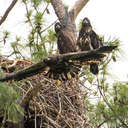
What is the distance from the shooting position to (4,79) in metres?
1.34

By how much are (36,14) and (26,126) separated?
1.07 metres

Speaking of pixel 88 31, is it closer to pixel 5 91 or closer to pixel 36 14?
pixel 36 14

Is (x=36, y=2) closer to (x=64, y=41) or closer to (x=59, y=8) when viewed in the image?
(x=59, y=8)

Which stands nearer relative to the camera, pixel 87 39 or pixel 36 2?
pixel 87 39

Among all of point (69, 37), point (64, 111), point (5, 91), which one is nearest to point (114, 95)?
point (64, 111)

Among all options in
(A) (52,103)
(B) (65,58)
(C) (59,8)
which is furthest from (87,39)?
(B) (65,58)

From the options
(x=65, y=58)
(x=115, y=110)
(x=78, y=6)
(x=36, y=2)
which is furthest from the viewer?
(x=78, y=6)

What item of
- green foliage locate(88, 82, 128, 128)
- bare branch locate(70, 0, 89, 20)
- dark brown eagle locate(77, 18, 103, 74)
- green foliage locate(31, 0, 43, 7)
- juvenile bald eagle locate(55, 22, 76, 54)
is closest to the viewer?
green foliage locate(88, 82, 128, 128)

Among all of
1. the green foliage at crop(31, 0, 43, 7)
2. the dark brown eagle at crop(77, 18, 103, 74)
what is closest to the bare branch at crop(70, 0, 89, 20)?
the green foliage at crop(31, 0, 43, 7)

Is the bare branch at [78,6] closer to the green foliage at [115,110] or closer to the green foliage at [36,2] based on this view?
the green foliage at [36,2]

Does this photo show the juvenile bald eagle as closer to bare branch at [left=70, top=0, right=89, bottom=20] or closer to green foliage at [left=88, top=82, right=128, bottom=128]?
bare branch at [left=70, top=0, right=89, bottom=20]

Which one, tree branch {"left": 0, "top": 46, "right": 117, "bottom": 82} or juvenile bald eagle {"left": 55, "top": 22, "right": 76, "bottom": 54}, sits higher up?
juvenile bald eagle {"left": 55, "top": 22, "right": 76, "bottom": 54}

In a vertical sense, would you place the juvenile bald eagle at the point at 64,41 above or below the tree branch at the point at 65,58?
above

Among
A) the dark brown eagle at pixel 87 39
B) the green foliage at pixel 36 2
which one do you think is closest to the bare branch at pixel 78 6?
the green foliage at pixel 36 2
